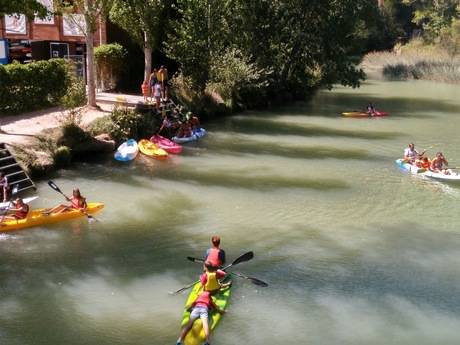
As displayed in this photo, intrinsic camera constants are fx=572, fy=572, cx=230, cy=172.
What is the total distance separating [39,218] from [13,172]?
132 inches

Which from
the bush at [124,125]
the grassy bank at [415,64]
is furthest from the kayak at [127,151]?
the grassy bank at [415,64]

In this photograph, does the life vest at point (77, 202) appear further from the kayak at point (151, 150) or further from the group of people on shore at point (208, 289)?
the kayak at point (151, 150)

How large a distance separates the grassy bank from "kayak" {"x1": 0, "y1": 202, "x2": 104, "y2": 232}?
43.9 metres

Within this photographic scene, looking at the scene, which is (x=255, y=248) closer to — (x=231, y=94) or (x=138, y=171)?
(x=138, y=171)

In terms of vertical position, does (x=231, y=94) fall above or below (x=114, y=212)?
above

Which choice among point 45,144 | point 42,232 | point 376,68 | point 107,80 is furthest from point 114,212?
point 376,68

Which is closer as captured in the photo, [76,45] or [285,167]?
[285,167]

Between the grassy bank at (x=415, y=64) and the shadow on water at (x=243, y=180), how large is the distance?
36904 mm

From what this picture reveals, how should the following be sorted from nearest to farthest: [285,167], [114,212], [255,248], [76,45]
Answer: [255,248], [114,212], [285,167], [76,45]

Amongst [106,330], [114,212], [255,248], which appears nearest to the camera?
[106,330]

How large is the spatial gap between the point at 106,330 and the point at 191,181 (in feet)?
30.3

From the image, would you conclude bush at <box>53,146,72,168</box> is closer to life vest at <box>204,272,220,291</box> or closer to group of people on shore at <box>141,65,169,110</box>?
group of people on shore at <box>141,65,169,110</box>

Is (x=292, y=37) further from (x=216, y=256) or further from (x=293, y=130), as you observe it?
(x=216, y=256)

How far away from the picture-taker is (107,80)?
30203 millimetres
